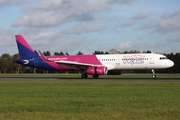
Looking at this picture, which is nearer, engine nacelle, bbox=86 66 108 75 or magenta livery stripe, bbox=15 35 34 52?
engine nacelle, bbox=86 66 108 75

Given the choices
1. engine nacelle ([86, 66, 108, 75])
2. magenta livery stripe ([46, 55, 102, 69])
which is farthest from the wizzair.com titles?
magenta livery stripe ([46, 55, 102, 69])

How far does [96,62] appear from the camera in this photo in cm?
5353

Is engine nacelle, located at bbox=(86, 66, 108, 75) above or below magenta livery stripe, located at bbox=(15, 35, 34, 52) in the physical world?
below

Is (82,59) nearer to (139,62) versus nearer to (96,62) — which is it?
(96,62)

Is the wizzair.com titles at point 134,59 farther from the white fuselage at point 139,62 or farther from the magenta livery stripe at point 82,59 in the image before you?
the magenta livery stripe at point 82,59

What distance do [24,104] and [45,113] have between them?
3.08m

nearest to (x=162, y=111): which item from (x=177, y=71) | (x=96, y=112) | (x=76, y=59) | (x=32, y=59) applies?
(x=96, y=112)

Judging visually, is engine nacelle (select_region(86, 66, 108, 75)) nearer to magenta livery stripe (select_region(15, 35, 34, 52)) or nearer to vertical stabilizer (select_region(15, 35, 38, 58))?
vertical stabilizer (select_region(15, 35, 38, 58))

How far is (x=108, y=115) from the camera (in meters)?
12.4

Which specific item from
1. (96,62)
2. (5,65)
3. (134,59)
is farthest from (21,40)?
(5,65)

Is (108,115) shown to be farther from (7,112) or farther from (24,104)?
(24,104)

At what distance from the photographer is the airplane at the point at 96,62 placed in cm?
4994

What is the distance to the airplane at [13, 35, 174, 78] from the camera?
49938 millimetres

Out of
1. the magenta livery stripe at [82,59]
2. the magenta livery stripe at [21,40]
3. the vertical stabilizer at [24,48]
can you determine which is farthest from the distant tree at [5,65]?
the magenta livery stripe at [82,59]
